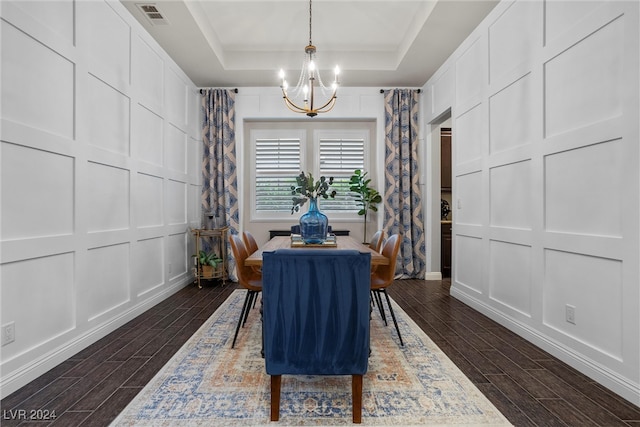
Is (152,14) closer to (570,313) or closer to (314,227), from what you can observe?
(314,227)

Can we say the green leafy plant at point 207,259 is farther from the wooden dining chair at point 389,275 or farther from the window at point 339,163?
the wooden dining chair at point 389,275

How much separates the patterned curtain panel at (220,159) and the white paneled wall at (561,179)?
132 inches

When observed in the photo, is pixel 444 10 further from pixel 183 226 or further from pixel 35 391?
pixel 35 391

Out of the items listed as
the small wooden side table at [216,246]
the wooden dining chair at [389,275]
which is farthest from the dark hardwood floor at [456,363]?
the small wooden side table at [216,246]

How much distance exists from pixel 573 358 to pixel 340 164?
3952mm

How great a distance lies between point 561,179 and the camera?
2.35 meters

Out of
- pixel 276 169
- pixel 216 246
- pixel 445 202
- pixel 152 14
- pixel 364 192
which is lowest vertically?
pixel 216 246

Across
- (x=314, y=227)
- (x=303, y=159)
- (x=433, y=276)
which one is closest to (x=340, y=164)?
(x=303, y=159)

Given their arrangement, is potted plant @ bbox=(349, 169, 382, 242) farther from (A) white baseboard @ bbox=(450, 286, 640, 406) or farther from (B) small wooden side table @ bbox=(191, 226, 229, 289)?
(A) white baseboard @ bbox=(450, 286, 640, 406)

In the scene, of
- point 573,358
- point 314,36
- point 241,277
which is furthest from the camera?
point 314,36

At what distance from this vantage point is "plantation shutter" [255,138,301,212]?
547cm

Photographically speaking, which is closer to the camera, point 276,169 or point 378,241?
point 378,241

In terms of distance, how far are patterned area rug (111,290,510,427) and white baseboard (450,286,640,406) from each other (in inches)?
30.7

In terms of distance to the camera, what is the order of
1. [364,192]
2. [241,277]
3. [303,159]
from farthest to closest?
1. [303,159]
2. [364,192]
3. [241,277]
